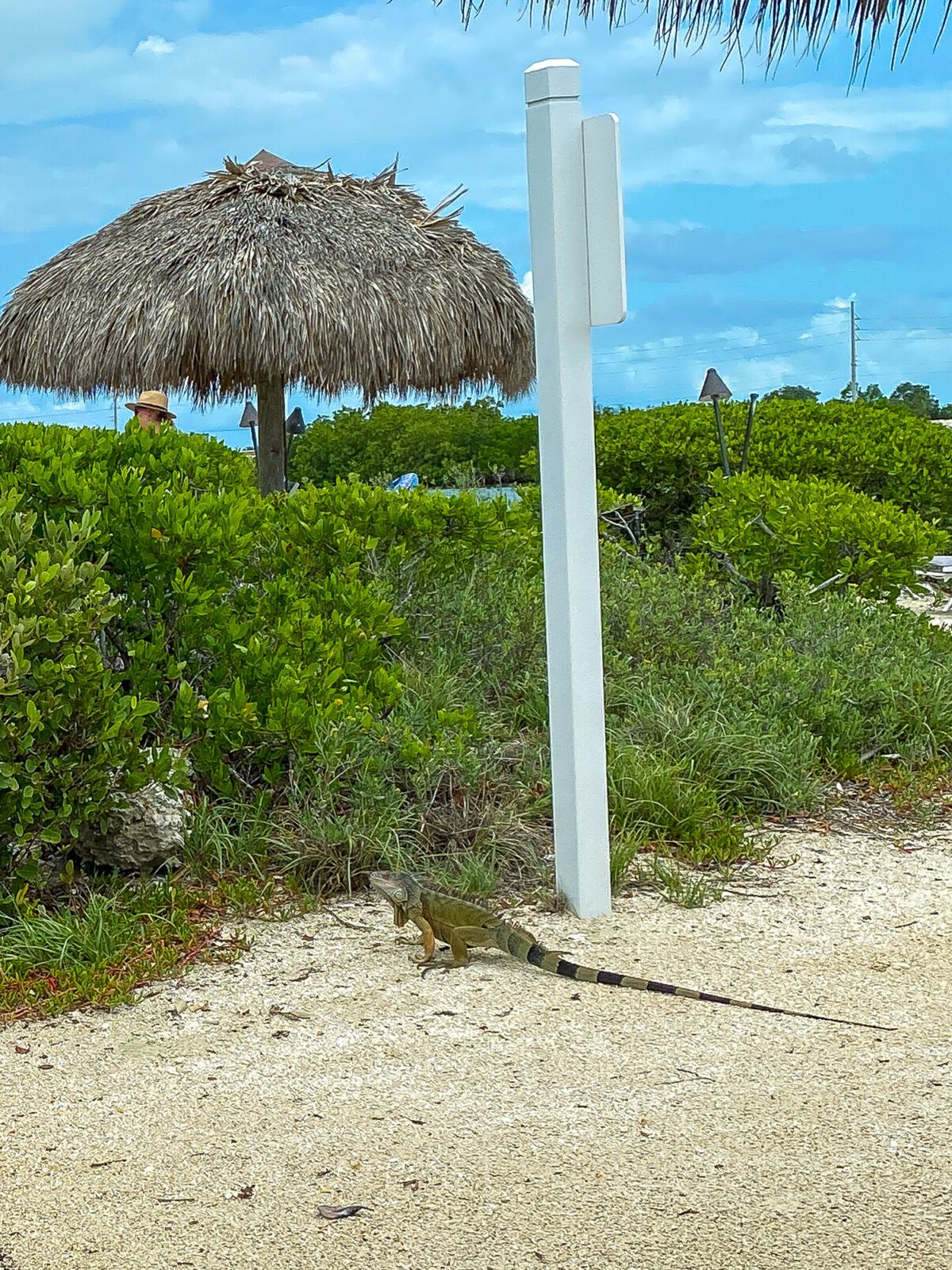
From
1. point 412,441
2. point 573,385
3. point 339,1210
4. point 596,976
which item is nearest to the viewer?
point 339,1210

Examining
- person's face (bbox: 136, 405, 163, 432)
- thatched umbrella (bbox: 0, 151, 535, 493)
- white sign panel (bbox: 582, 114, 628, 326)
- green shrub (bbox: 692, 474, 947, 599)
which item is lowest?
green shrub (bbox: 692, 474, 947, 599)

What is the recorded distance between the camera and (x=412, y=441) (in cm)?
2402

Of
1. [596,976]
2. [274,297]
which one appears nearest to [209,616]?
[596,976]

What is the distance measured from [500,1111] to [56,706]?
2.00 meters

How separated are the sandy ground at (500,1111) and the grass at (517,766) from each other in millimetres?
259

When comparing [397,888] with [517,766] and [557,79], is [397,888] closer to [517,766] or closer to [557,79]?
[517,766]

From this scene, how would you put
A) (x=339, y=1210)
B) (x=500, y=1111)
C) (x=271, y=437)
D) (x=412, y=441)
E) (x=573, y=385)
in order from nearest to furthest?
(x=339, y=1210) → (x=500, y=1111) → (x=573, y=385) → (x=271, y=437) → (x=412, y=441)

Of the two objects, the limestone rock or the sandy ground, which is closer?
the sandy ground

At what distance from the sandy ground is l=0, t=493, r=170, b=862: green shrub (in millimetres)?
734

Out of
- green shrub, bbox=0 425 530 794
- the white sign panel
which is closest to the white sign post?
the white sign panel

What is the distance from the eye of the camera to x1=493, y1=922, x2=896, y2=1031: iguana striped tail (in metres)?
3.90

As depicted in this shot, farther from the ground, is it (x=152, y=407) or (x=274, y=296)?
(x=274, y=296)

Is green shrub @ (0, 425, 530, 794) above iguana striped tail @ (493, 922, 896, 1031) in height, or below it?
above

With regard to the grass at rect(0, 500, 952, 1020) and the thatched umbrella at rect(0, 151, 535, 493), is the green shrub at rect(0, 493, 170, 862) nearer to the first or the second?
Answer: the grass at rect(0, 500, 952, 1020)
